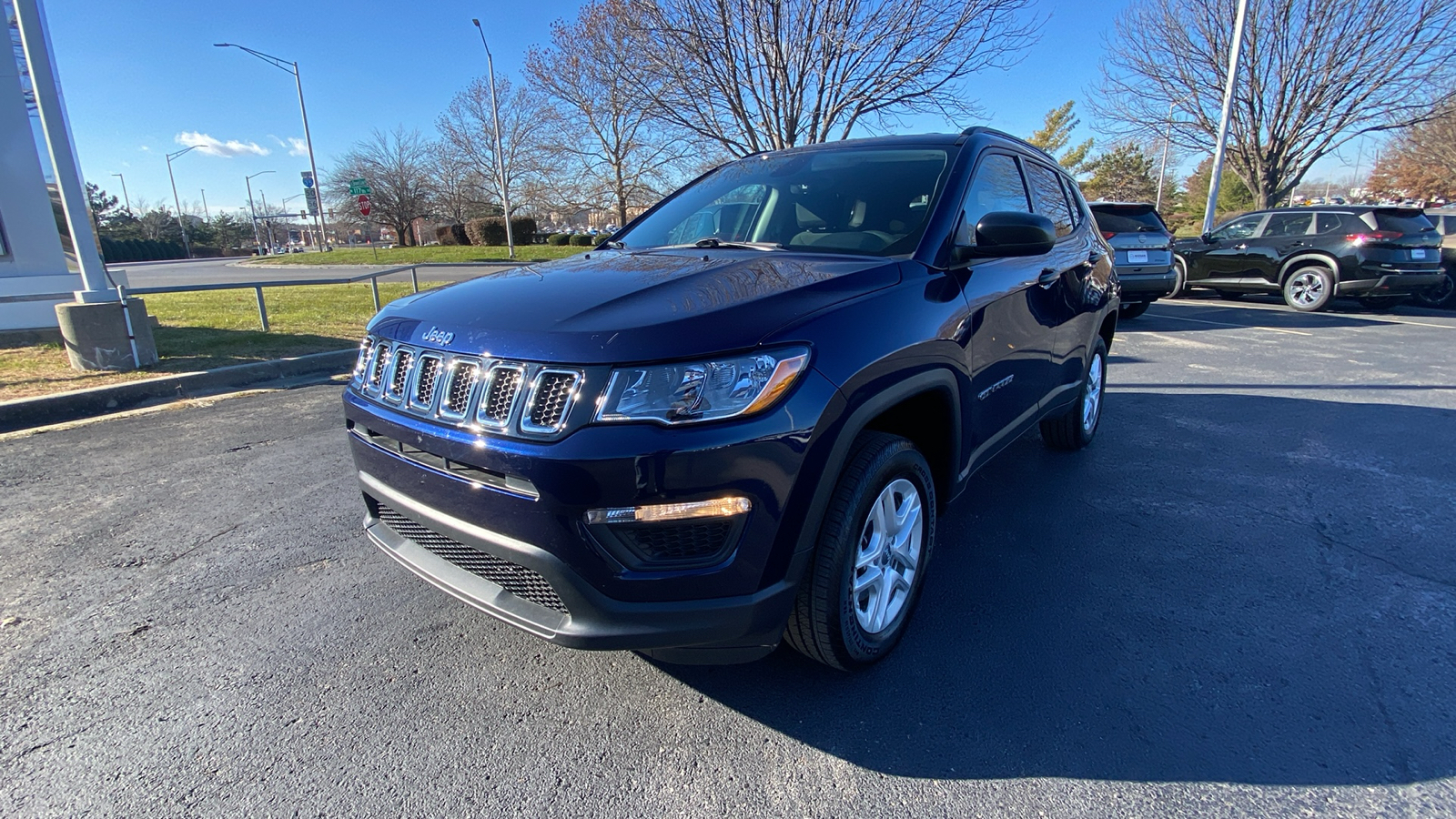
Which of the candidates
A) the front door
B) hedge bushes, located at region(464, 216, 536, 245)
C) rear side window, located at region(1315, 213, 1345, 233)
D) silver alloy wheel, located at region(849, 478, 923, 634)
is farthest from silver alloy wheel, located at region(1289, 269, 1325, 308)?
hedge bushes, located at region(464, 216, 536, 245)

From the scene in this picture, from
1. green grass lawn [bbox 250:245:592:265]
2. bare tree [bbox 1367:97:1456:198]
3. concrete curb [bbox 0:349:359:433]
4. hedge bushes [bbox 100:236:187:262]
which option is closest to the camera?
concrete curb [bbox 0:349:359:433]

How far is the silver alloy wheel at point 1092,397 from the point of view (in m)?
→ 4.53

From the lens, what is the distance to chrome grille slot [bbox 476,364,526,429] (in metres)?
1.85

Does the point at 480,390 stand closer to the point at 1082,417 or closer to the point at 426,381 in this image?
the point at 426,381

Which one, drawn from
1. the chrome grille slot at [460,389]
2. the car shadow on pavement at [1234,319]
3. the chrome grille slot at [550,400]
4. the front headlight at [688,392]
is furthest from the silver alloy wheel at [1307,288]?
the chrome grille slot at [460,389]

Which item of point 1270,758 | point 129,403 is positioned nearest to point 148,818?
point 1270,758

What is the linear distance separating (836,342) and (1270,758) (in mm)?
1675

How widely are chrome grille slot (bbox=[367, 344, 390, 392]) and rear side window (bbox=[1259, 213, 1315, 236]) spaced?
14.5m

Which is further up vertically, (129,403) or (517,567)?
(517,567)

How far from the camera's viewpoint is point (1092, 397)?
15.4ft

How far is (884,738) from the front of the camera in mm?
2061

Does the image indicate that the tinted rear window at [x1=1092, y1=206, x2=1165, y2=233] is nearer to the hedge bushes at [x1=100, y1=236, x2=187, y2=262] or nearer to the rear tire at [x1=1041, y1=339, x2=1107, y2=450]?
the rear tire at [x1=1041, y1=339, x2=1107, y2=450]

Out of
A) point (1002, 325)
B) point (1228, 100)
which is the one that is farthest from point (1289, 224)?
point (1002, 325)

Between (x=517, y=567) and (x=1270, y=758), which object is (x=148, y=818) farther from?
(x=1270, y=758)
